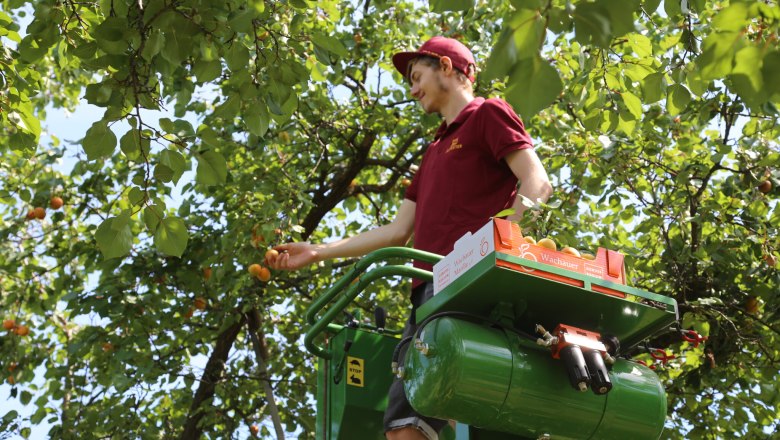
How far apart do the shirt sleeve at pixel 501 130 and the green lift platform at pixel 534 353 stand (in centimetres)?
74

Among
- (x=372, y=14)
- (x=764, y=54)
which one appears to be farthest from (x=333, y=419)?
(x=372, y=14)

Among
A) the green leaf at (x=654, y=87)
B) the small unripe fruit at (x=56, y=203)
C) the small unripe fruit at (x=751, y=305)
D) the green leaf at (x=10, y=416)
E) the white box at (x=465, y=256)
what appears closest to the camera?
the white box at (x=465, y=256)

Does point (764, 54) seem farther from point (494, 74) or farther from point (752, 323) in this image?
point (752, 323)

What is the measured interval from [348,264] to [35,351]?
257cm

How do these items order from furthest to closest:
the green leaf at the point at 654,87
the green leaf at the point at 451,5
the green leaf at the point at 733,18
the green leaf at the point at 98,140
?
the green leaf at the point at 654,87, the green leaf at the point at 98,140, the green leaf at the point at 451,5, the green leaf at the point at 733,18

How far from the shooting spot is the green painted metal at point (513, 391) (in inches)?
99.0

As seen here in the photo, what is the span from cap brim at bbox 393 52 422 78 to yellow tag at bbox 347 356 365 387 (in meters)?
1.31

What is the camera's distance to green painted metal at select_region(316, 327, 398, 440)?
Answer: 329 cm

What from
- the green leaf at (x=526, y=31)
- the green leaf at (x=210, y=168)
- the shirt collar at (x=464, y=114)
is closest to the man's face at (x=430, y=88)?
the shirt collar at (x=464, y=114)

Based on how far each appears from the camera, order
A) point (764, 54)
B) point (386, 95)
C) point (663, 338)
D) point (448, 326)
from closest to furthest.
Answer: point (764, 54) < point (448, 326) < point (663, 338) < point (386, 95)

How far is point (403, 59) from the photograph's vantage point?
158 inches

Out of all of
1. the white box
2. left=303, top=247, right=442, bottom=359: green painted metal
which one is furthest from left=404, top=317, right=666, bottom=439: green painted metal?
left=303, top=247, right=442, bottom=359: green painted metal

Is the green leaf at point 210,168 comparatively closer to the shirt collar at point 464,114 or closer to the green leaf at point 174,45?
the green leaf at point 174,45

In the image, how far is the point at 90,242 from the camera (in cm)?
742
